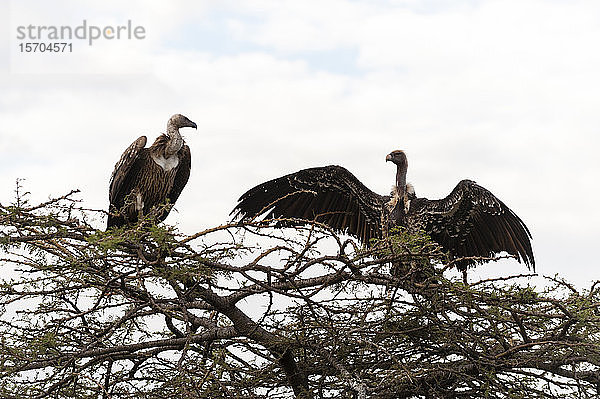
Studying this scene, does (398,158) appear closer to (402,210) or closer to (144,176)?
(402,210)

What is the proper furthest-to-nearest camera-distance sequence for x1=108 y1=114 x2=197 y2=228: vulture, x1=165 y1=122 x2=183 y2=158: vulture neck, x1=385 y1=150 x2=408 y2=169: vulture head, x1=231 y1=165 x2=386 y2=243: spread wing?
x1=385 y1=150 x2=408 y2=169: vulture head → x1=231 y1=165 x2=386 y2=243: spread wing → x1=165 y1=122 x2=183 y2=158: vulture neck → x1=108 y1=114 x2=197 y2=228: vulture

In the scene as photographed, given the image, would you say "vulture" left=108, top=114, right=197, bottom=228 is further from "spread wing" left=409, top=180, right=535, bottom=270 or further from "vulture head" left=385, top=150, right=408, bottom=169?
"spread wing" left=409, top=180, right=535, bottom=270

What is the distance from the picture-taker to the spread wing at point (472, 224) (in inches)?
268

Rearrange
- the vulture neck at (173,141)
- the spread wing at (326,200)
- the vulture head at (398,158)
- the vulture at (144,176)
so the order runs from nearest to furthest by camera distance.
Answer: the vulture at (144,176) → the vulture neck at (173,141) → the spread wing at (326,200) → the vulture head at (398,158)

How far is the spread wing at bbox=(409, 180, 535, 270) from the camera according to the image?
680 centimetres

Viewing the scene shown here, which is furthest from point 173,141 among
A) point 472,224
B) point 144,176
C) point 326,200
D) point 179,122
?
point 472,224

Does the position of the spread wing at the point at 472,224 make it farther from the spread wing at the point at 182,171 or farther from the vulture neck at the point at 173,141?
the vulture neck at the point at 173,141

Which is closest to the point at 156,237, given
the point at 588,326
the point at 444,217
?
the point at 588,326

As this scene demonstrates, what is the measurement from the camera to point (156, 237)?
4.41m

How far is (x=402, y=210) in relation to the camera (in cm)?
709

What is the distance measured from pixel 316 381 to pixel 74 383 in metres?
1.61

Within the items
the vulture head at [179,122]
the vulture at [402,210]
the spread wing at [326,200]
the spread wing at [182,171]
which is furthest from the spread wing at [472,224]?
the vulture head at [179,122]

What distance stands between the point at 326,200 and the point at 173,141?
1.65 meters

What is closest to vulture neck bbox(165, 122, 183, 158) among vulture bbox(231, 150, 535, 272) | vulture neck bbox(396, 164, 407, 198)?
vulture bbox(231, 150, 535, 272)
